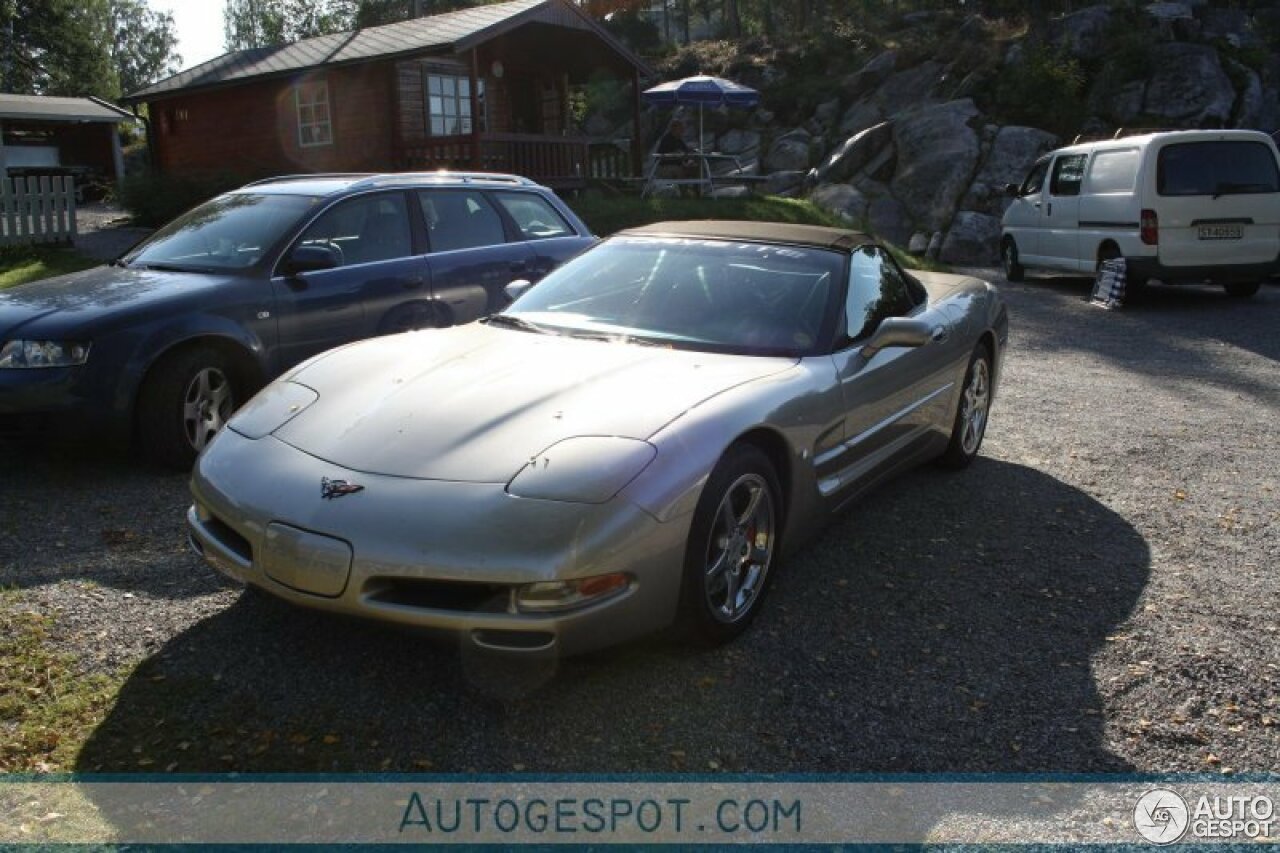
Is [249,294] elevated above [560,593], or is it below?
above

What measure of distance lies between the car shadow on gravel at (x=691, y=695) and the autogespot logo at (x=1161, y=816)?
6.2 inches

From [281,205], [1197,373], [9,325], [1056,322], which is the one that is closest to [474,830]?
[9,325]

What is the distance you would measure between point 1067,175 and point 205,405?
1137 cm

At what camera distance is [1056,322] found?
11664mm

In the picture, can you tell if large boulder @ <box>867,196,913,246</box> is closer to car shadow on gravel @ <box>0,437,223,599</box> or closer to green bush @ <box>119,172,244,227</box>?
green bush @ <box>119,172,244,227</box>

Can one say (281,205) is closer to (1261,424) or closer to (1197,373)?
(1261,424)

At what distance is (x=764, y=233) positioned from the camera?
4980 millimetres

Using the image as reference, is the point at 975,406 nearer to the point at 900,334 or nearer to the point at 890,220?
the point at 900,334

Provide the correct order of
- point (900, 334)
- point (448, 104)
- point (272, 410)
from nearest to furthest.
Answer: point (272, 410), point (900, 334), point (448, 104)

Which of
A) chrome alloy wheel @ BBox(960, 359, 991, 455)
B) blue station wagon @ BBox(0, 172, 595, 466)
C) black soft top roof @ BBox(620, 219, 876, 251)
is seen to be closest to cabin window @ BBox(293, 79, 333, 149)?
blue station wagon @ BBox(0, 172, 595, 466)

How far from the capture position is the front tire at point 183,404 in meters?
5.39

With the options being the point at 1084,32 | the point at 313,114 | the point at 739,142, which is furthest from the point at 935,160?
the point at 313,114

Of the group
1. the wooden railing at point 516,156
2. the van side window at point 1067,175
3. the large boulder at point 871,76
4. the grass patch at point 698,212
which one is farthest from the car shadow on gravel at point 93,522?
the large boulder at point 871,76

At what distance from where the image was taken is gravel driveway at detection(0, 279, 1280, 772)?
2.98 metres
